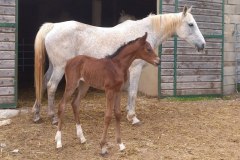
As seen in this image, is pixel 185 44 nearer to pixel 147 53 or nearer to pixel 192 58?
pixel 192 58

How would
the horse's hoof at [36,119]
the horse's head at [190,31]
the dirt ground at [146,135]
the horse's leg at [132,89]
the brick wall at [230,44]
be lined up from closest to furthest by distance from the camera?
the dirt ground at [146,135], the horse's hoof at [36,119], the horse's leg at [132,89], the horse's head at [190,31], the brick wall at [230,44]

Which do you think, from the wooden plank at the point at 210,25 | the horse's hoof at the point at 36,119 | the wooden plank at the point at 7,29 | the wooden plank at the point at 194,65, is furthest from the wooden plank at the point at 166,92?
the wooden plank at the point at 7,29

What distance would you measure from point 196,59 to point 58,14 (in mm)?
6609

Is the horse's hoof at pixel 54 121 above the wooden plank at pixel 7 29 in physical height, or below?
below

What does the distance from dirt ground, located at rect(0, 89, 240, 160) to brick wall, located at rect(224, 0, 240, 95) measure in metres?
2.03

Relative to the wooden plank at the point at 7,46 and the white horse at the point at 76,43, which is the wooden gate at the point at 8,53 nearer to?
the wooden plank at the point at 7,46

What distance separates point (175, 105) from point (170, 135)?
2.39 meters

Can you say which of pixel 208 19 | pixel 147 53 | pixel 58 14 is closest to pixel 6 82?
pixel 147 53

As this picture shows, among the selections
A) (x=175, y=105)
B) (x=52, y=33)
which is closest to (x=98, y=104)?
(x=175, y=105)

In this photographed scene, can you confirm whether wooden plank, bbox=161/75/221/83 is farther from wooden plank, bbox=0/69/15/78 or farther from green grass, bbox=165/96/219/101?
wooden plank, bbox=0/69/15/78

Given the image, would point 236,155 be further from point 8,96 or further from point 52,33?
point 8,96

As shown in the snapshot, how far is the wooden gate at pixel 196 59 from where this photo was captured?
331 inches

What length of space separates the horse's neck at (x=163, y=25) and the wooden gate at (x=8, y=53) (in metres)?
2.55

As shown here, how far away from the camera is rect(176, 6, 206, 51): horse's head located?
6566 mm
